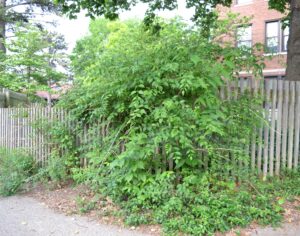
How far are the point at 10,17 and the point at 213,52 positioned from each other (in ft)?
59.3

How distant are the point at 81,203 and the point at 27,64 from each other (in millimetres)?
12581

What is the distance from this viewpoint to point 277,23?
21016 mm

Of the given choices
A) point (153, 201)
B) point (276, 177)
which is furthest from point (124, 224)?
point (276, 177)

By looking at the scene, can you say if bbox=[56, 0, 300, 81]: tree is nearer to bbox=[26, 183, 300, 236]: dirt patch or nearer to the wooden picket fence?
the wooden picket fence

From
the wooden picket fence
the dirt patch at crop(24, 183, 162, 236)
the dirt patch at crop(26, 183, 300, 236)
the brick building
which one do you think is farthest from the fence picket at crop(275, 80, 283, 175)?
the brick building

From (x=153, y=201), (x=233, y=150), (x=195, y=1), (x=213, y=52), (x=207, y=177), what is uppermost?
(x=195, y=1)

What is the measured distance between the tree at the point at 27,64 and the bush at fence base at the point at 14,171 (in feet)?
28.7

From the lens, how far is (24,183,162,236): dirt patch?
4633 mm

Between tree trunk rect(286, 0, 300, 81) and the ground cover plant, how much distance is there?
1764mm

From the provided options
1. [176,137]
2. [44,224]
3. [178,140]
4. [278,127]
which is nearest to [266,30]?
[278,127]

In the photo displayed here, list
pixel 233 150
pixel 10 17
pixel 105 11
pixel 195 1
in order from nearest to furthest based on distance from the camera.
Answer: pixel 233 150, pixel 105 11, pixel 195 1, pixel 10 17

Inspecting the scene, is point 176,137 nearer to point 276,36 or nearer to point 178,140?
point 178,140

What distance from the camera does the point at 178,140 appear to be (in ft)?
15.7

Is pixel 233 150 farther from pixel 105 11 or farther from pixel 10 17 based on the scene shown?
pixel 10 17
